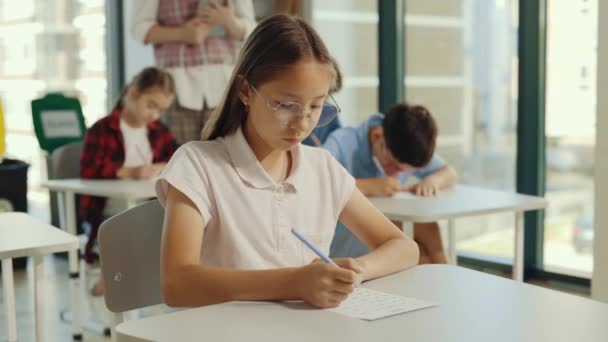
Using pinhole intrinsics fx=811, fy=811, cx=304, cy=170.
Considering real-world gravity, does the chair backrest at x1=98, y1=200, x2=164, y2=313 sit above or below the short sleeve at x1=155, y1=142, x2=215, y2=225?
below

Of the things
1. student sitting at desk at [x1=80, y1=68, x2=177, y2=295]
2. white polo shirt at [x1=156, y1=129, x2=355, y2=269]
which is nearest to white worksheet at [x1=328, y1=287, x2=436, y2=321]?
white polo shirt at [x1=156, y1=129, x2=355, y2=269]

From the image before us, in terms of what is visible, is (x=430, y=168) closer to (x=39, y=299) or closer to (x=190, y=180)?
(x=39, y=299)

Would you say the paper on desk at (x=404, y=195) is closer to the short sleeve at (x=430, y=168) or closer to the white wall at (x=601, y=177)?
the short sleeve at (x=430, y=168)

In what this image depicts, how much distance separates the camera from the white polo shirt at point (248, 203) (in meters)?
1.56

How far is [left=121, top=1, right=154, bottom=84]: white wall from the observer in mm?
5406

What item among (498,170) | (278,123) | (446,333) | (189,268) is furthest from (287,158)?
(498,170)

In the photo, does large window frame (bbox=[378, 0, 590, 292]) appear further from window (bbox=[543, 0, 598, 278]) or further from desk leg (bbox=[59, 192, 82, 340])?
desk leg (bbox=[59, 192, 82, 340])

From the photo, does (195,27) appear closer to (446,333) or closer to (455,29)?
(455,29)

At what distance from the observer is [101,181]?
3379 mm

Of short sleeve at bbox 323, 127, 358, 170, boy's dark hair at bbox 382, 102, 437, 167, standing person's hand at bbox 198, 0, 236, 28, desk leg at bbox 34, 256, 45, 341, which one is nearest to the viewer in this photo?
desk leg at bbox 34, 256, 45, 341

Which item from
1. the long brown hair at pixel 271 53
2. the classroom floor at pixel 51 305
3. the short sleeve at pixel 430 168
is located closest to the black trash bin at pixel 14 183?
the classroom floor at pixel 51 305

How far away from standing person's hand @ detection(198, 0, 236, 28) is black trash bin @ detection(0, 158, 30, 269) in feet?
4.63

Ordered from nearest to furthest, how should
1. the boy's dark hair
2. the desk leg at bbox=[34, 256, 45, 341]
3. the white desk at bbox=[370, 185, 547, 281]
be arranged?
the desk leg at bbox=[34, 256, 45, 341] → the white desk at bbox=[370, 185, 547, 281] → the boy's dark hair

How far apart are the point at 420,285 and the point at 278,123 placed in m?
0.40
